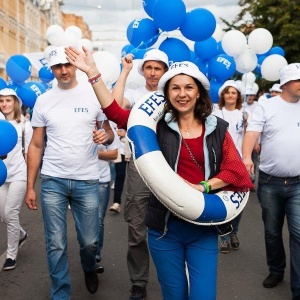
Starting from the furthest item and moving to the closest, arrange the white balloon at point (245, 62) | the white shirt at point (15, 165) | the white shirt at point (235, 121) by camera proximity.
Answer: the white balloon at point (245, 62) → the white shirt at point (235, 121) → the white shirt at point (15, 165)

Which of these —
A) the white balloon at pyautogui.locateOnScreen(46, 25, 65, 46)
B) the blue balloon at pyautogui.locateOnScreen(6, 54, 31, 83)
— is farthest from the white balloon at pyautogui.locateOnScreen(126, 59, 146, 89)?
the white balloon at pyautogui.locateOnScreen(46, 25, 65, 46)

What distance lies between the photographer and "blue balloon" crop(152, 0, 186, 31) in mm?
5355

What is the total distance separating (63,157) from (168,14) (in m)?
2.02

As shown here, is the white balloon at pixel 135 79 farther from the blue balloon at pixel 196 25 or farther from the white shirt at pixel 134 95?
the blue balloon at pixel 196 25

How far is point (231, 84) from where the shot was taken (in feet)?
22.0

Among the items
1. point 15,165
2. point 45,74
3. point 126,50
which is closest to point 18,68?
point 126,50

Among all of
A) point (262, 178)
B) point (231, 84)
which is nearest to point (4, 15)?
point (231, 84)

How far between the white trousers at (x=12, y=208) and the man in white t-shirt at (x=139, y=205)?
4.74ft

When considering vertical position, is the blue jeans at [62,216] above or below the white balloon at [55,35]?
below

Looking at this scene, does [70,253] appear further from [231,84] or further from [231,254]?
[231,84]

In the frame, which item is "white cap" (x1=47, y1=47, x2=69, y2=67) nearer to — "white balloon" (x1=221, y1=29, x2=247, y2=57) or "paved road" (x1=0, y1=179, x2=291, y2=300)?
"paved road" (x1=0, y1=179, x2=291, y2=300)

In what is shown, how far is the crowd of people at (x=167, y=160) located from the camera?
128 inches

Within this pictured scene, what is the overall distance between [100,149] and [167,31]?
1522 mm

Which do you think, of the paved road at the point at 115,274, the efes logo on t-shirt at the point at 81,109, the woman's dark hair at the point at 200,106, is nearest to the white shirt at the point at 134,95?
the efes logo on t-shirt at the point at 81,109
